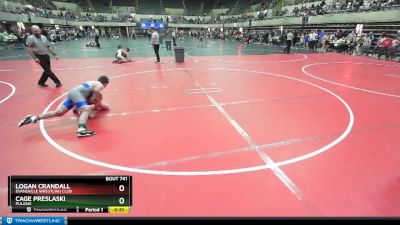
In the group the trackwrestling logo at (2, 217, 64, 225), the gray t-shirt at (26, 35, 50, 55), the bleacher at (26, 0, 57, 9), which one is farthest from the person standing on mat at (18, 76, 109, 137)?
the bleacher at (26, 0, 57, 9)

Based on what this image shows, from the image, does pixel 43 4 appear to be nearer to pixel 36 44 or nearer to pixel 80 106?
pixel 36 44

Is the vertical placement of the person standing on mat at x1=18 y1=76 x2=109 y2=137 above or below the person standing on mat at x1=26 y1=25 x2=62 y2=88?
below

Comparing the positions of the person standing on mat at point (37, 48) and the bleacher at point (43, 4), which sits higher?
the bleacher at point (43, 4)

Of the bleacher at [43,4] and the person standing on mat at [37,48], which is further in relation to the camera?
the bleacher at [43,4]

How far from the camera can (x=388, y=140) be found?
4473mm

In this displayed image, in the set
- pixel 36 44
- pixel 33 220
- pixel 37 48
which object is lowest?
pixel 33 220

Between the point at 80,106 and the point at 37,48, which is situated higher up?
the point at 37,48

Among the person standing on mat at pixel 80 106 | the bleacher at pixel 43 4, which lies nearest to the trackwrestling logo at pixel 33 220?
the person standing on mat at pixel 80 106
